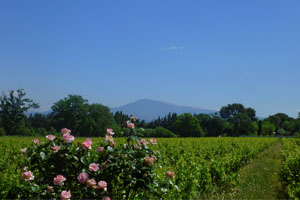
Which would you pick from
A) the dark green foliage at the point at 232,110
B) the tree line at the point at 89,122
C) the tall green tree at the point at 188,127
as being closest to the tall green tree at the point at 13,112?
the tree line at the point at 89,122

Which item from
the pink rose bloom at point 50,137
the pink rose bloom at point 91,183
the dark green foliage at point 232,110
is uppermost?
the dark green foliage at point 232,110

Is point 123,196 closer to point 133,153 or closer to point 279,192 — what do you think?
point 133,153

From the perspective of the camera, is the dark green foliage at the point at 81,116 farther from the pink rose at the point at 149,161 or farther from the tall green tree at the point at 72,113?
the pink rose at the point at 149,161

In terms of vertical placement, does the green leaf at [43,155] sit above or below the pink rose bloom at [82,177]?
above

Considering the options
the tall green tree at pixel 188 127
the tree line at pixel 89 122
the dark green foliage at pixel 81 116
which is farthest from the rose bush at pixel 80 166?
the tall green tree at pixel 188 127

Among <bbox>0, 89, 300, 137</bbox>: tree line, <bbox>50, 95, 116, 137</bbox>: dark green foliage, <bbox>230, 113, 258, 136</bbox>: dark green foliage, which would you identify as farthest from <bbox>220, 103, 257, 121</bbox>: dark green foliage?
<bbox>50, 95, 116, 137</bbox>: dark green foliage

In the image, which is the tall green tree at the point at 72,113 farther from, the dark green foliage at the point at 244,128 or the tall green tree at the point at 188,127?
the dark green foliage at the point at 244,128

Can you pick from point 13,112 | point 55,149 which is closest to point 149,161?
point 55,149

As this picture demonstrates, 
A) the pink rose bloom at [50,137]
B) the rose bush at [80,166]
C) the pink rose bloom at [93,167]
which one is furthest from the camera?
the pink rose bloom at [50,137]

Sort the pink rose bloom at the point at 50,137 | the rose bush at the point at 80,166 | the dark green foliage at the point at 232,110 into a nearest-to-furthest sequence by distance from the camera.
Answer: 1. the rose bush at the point at 80,166
2. the pink rose bloom at the point at 50,137
3. the dark green foliage at the point at 232,110

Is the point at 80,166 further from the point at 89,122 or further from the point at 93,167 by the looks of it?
the point at 89,122

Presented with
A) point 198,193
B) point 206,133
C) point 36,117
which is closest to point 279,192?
point 198,193

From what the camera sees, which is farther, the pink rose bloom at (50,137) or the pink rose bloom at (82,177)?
the pink rose bloom at (50,137)

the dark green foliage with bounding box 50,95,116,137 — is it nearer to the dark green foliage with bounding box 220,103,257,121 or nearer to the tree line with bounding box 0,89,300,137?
the tree line with bounding box 0,89,300,137
